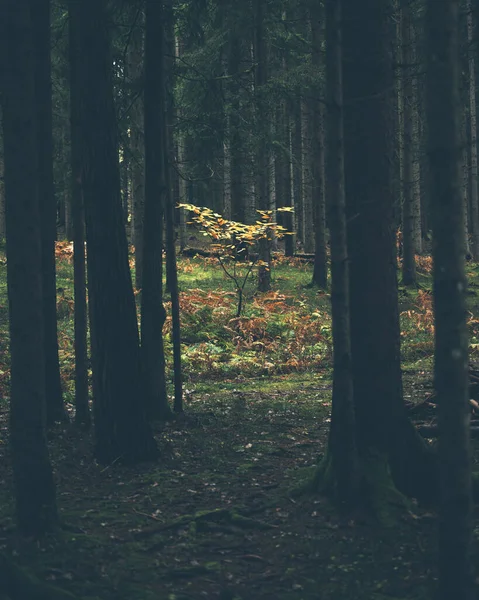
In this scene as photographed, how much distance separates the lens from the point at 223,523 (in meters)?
7.21

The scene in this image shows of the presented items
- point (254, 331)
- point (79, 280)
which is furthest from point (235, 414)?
point (254, 331)

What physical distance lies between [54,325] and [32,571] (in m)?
4.33

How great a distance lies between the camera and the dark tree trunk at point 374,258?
287 inches

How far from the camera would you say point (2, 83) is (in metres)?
6.65

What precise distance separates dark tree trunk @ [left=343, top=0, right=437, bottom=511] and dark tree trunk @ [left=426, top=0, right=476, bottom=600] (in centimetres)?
190

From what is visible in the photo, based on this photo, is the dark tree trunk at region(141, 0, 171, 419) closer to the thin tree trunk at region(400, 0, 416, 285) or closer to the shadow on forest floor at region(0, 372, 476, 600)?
the shadow on forest floor at region(0, 372, 476, 600)

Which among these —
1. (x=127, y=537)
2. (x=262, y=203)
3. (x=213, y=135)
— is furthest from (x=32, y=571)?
(x=262, y=203)

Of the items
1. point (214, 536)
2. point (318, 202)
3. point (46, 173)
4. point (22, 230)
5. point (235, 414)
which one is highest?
point (318, 202)

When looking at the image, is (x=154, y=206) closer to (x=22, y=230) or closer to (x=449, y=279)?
(x=22, y=230)

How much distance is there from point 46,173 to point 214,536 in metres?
5.40

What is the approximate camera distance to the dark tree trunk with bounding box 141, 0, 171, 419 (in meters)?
9.88

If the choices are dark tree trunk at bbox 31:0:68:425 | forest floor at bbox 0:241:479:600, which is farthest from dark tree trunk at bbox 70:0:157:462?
dark tree trunk at bbox 31:0:68:425

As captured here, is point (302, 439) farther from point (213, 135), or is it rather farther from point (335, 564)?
point (213, 135)

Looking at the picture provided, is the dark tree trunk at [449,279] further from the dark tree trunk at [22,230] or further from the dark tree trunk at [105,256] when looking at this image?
the dark tree trunk at [105,256]
